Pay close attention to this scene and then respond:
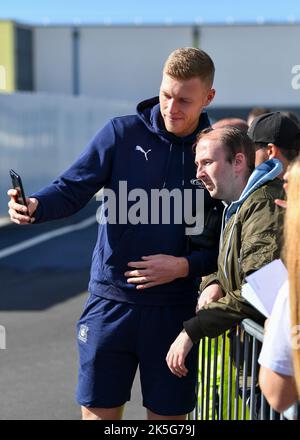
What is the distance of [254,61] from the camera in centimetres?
4184

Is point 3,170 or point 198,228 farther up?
point 198,228

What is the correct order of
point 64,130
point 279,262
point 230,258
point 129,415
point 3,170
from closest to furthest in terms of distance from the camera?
1. point 279,262
2. point 230,258
3. point 129,415
4. point 3,170
5. point 64,130

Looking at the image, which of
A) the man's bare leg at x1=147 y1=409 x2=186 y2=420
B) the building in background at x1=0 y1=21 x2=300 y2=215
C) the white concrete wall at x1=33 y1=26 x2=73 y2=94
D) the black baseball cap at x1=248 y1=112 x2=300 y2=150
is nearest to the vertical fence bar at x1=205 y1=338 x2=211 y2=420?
the man's bare leg at x1=147 y1=409 x2=186 y2=420

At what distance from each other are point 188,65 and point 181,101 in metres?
0.15

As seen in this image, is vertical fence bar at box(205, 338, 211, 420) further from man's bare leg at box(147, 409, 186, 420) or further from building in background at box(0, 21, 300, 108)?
building in background at box(0, 21, 300, 108)

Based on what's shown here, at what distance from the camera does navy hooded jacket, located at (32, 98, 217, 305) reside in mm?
3199

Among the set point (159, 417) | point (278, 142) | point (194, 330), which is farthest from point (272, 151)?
point (159, 417)

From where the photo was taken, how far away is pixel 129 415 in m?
5.02

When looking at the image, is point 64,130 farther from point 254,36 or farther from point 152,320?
point 254,36

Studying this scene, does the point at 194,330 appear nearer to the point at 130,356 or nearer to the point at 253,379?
the point at 253,379

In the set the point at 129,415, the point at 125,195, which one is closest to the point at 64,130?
the point at 129,415

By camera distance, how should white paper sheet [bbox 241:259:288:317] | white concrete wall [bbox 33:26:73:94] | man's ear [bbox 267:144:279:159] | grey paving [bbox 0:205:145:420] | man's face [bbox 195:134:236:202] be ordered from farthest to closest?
1. white concrete wall [bbox 33:26:73:94]
2. grey paving [bbox 0:205:145:420]
3. man's ear [bbox 267:144:279:159]
4. man's face [bbox 195:134:236:202]
5. white paper sheet [bbox 241:259:288:317]

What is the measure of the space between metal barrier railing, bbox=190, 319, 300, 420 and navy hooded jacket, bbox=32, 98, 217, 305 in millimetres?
305
